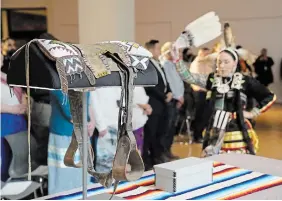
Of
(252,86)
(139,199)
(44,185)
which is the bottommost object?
(44,185)

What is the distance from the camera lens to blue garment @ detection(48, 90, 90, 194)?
3447 mm

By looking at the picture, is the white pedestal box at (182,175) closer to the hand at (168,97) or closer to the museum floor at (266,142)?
the hand at (168,97)

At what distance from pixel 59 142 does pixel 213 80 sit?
1.14 meters

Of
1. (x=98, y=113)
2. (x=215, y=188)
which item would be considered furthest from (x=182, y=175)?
(x=98, y=113)

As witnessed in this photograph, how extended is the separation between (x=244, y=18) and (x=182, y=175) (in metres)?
10.0

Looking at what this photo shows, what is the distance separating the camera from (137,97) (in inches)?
182

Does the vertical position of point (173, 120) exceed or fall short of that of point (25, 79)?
it falls short

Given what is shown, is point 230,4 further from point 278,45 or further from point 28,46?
point 28,46

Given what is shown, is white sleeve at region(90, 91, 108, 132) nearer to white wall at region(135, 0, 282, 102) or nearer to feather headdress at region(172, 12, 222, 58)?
feather headdress at region(172, 12, 222, 58)

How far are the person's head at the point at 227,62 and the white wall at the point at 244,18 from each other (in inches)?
314

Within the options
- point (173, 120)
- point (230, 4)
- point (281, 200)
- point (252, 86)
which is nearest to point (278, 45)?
point (230, 4)

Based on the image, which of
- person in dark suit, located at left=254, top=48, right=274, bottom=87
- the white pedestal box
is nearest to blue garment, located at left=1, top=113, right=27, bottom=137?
the white pedestal box

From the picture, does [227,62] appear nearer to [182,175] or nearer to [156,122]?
[182,175]

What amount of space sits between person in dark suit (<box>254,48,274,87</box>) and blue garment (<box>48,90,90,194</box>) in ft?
27.2
